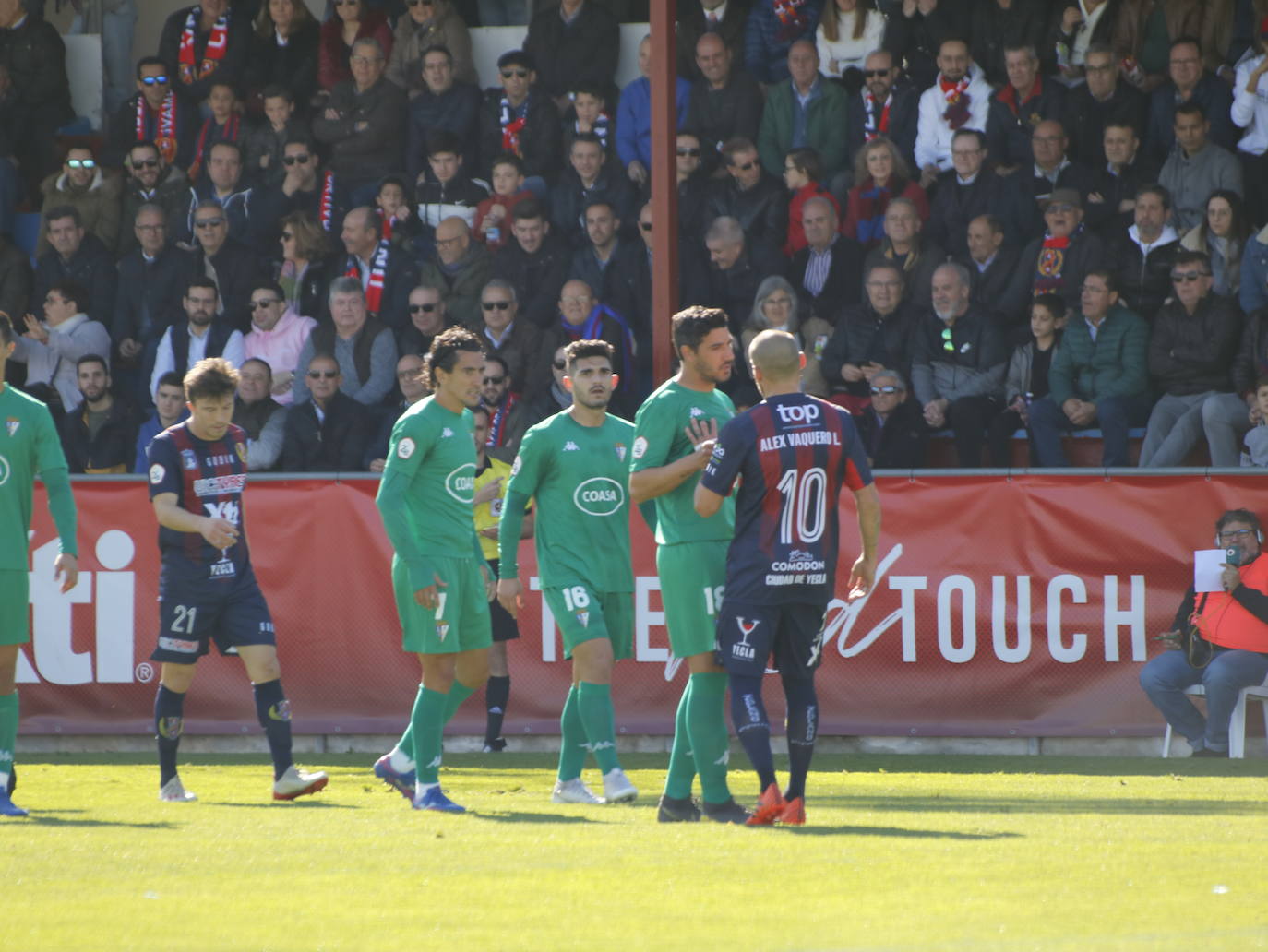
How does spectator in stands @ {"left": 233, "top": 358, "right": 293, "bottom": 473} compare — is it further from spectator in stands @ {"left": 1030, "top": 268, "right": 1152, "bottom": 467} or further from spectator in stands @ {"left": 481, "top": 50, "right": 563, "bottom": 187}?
spectator in stands @ {"left": 1030, "top": 268, "right": 1152, "bottom": 467}

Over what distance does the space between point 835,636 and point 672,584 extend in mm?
4507

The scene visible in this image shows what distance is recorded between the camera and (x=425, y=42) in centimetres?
1717

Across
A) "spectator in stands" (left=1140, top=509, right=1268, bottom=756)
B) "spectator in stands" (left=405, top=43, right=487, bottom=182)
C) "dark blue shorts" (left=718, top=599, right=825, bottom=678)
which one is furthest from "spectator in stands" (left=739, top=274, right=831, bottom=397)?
"dark blue shorts" (left=718, top=599, right=825, bottom=678)

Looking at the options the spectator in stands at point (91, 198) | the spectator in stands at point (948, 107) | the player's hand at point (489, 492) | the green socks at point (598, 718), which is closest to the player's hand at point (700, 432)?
the green socks at point (598, 718)

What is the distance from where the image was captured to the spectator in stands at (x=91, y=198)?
56.2 feet

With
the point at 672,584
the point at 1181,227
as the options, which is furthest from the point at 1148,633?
the point at 672,584

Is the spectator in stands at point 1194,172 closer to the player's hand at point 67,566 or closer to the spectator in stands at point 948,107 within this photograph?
the spectator in stands at point 948,107

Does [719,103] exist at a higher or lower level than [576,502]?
higher

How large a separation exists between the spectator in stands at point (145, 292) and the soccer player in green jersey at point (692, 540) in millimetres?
9355

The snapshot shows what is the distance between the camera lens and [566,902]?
5500mm

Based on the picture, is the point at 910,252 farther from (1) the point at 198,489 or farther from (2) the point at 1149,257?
(1) the point at 198,489

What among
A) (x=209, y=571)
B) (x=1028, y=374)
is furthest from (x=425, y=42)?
(x=209, y=571)

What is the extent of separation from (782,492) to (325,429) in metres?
7.91

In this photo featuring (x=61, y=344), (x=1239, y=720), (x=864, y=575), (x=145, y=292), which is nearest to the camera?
(x=864, y=575)
